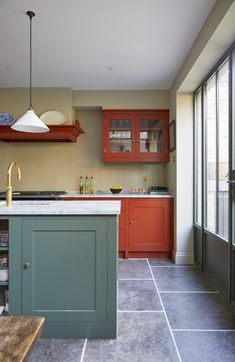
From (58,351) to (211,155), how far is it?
2416 millimetres

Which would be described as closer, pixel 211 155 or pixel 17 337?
pixel 17 337

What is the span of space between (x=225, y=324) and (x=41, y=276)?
1.47 metres

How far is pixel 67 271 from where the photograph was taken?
1823 mm

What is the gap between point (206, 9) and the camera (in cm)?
219

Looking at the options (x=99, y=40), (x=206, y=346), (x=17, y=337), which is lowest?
(x=206, y=346)

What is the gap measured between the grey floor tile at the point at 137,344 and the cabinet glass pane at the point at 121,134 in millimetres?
2586

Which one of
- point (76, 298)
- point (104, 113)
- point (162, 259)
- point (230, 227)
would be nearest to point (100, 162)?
point (104, 113)

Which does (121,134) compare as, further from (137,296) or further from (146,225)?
(137,296)

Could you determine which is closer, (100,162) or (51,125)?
(51,125)

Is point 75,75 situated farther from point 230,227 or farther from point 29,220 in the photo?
point 230,227

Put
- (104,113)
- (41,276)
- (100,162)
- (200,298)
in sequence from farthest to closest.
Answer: (100,162)
(104,113)
(200,298)
(41,276)

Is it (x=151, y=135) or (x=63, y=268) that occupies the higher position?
(x=151, y=135)

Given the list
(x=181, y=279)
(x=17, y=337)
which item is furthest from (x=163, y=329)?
(x=17, y=337)

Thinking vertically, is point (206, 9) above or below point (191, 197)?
above
